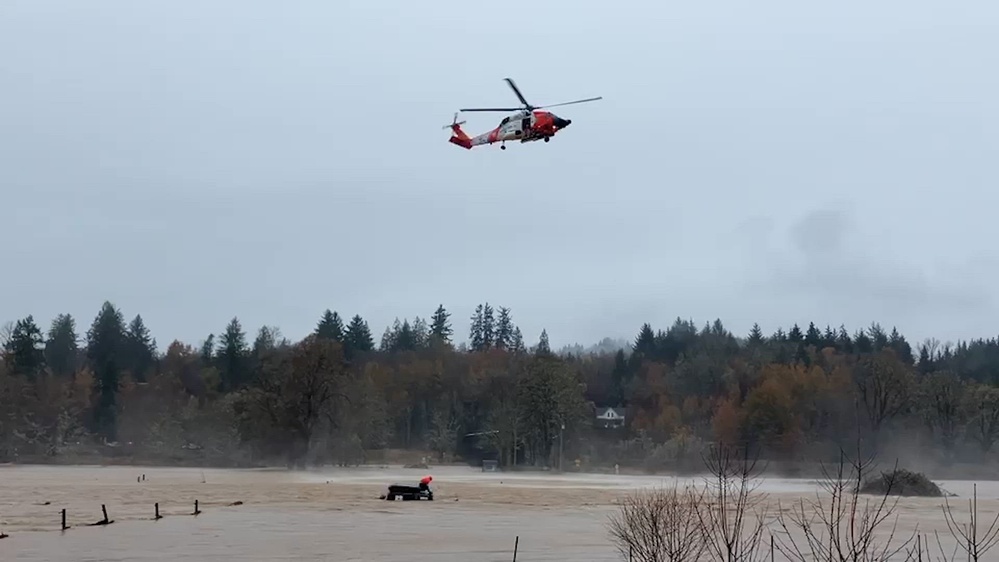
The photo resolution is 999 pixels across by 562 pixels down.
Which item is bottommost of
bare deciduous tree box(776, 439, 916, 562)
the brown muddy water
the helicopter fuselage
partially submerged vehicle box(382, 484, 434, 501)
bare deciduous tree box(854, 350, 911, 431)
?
the brown muddy water

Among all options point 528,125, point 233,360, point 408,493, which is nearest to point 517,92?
point 528,125

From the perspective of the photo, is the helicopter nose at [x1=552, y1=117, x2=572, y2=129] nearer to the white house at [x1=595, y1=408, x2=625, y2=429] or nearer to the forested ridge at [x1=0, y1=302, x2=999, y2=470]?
the forested ridge at [x1=0, y1=302, x2=999, y2=470]

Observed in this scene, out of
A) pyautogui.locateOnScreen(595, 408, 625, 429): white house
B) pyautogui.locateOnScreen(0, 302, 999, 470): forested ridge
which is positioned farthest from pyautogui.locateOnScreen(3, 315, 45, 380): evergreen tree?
pyautogui.locateOnScreen(595, 408, 625, 429): white house

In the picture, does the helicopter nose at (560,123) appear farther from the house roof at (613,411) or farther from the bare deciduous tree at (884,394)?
the house roof at (613,411)

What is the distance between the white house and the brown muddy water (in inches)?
3785

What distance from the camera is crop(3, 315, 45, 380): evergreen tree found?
167 metres

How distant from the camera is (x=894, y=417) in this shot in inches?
5374

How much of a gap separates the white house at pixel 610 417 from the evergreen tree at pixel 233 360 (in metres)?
52.3

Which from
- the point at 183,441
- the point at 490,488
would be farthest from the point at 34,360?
the point at 490,488

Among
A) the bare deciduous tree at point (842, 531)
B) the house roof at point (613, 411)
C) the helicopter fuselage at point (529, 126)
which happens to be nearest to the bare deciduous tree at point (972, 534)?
the bare deciduous tree at point (842, 531)

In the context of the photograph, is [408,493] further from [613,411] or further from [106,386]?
[613,411]

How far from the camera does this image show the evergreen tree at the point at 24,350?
547ft

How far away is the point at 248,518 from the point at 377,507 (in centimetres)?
1030

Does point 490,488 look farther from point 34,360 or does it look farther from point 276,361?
point 34,360
